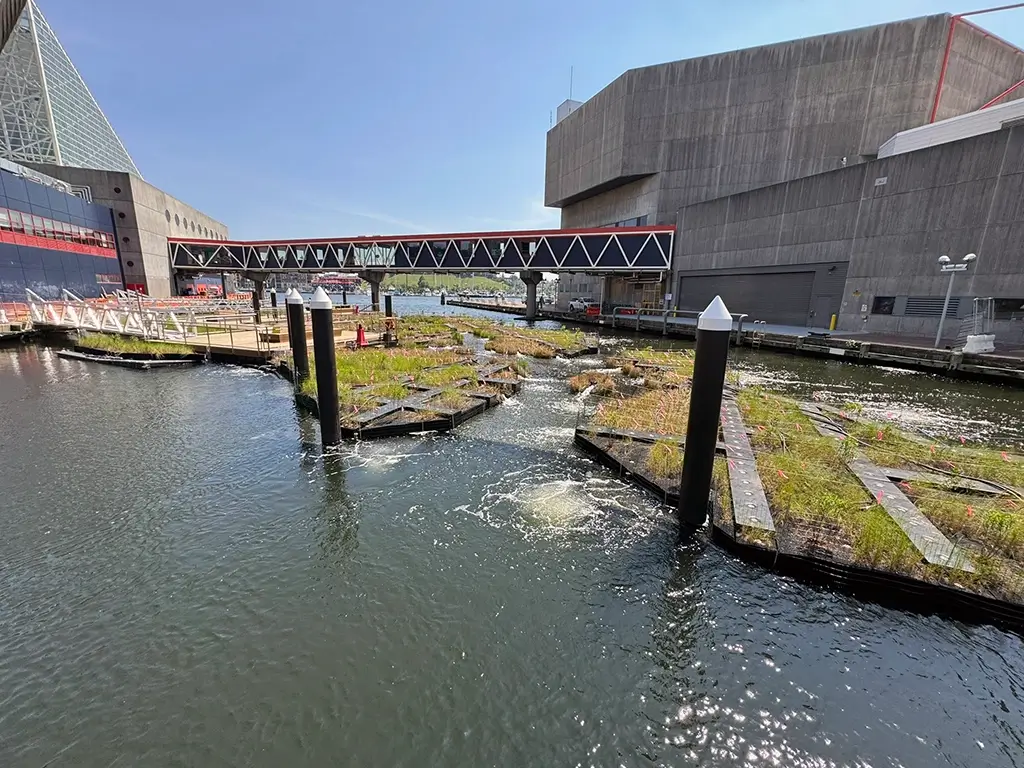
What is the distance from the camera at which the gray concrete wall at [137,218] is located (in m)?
44.3

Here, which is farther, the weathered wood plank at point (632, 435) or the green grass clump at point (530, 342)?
the green grass clump at point (530, 342)

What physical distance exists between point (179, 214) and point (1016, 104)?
80931 millimetres

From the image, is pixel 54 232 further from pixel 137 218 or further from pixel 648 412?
pixel 648 412

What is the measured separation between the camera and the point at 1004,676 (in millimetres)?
3877

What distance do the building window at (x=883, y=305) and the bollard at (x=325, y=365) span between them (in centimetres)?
3100

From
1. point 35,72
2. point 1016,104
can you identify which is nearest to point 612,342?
point 1016,104

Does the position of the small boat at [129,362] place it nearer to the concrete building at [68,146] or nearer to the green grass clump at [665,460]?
the green grass clump at [665,460]

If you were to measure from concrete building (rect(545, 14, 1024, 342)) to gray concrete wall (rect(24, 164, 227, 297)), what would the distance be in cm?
5019

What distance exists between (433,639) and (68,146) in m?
83.7

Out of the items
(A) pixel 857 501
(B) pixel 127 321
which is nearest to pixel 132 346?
(B) pixel 127 321

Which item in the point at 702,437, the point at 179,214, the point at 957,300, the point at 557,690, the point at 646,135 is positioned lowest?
the point at 557,690

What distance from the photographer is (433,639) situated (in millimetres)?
4246

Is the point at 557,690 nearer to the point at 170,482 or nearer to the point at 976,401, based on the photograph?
the point at 170,482

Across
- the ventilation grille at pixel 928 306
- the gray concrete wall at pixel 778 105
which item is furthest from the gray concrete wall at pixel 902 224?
the gray concrete wall at pixel 778 105
